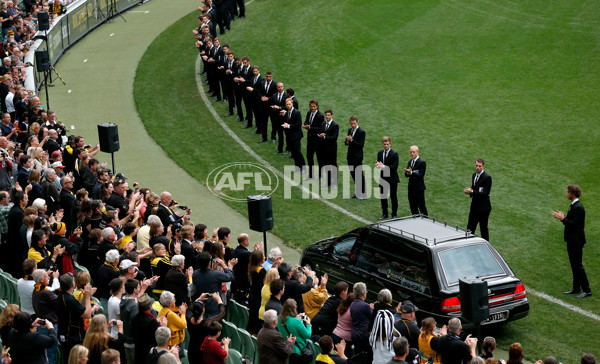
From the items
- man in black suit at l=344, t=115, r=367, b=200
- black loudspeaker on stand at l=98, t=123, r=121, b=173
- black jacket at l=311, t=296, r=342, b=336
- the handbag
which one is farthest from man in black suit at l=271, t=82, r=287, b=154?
the handbag

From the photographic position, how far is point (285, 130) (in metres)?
22.7

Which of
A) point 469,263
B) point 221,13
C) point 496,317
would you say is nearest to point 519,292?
point 496,317

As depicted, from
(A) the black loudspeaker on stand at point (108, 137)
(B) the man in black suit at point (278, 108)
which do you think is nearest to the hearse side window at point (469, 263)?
(A) the black loudspeaker on stand at point (108, 137)

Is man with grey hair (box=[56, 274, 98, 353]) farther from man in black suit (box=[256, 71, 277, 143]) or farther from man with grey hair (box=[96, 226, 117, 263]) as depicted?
man in black suit (box=[256, 71, 277, 143])

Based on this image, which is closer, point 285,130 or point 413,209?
point 413,209

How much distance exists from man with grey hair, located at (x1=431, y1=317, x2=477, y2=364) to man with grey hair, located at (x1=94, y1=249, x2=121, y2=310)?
4649 mm

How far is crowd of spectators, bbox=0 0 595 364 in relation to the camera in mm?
10312

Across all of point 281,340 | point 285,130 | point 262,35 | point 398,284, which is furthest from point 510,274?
point 262,35

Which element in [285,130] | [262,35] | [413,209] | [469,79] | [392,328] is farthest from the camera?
[262,35]

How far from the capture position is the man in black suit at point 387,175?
19328 mm

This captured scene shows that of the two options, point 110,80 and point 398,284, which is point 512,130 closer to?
point 398,284

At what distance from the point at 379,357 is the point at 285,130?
12196mm

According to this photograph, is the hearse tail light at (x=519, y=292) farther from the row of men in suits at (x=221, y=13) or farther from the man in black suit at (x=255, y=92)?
the row of men in suits at (x=221, y=13)

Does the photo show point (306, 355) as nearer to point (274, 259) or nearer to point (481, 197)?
point (274, 259)
